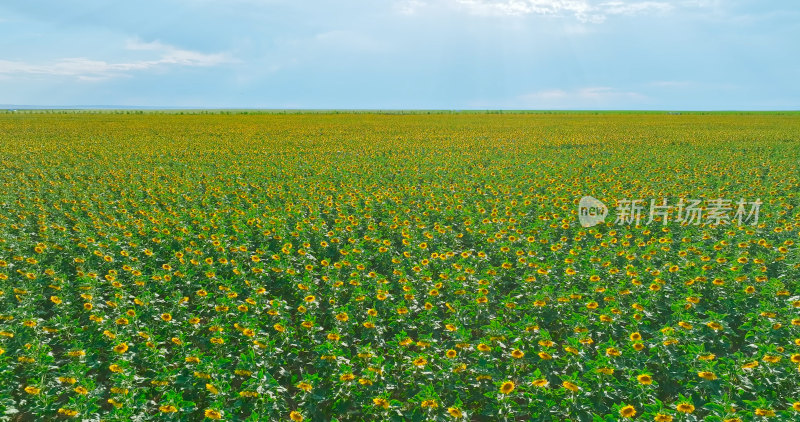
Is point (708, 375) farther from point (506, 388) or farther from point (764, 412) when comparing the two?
point (506, 388)

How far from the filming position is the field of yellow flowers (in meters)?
3.89

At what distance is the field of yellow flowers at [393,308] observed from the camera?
3.89m

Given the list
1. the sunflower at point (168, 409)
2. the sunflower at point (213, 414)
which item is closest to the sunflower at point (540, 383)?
the sunflower at point (213, 414)

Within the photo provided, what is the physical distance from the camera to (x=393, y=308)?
534 cm

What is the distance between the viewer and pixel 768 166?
16.5m

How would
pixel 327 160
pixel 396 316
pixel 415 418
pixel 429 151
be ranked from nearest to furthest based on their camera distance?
pixel 415 418 → pixel 396 316 → pixel 327 160 → pixel 429 151

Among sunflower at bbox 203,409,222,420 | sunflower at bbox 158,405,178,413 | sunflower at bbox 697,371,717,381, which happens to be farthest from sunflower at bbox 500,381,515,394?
sunflower at bbox 158,405,178,413

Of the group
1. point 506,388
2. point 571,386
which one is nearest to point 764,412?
point 571,386

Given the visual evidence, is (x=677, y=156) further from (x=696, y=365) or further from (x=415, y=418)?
(x=415, y=418)

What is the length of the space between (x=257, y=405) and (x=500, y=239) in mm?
5262

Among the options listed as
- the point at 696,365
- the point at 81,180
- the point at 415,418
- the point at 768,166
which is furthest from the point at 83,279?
the point at 768,166

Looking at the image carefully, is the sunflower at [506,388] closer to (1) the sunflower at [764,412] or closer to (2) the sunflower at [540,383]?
(2) the sunflower at [540,383]

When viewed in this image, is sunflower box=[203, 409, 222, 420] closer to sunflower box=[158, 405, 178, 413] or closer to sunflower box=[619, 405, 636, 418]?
sunflower box=[158, 405, 178, 413]

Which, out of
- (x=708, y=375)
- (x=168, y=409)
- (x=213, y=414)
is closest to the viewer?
(x=213, y=414)
